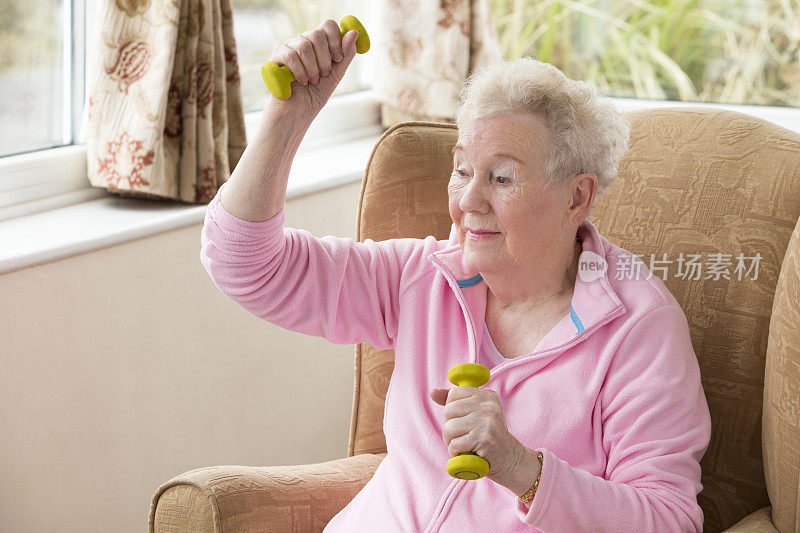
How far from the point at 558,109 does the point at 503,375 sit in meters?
0.40

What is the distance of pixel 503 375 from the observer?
1418mm

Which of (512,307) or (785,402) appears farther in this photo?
(512,307)

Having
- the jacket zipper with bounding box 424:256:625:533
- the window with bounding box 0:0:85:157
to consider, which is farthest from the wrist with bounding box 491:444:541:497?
the window with bounding box 0:0:85:157

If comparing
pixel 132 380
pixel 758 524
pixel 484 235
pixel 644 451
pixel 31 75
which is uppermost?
pixel 31 75

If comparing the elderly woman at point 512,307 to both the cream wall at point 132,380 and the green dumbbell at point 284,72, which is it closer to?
the green dumbbell at point 284,72

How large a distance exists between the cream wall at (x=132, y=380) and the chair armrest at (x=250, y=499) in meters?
0.48

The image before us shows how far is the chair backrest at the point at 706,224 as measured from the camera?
154cm

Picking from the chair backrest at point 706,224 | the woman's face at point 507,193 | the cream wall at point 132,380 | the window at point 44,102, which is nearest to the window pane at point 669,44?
the cream wall at point 132,380

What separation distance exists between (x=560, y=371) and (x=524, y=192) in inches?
10.6

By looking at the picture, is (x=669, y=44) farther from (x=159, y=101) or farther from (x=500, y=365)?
(x=500, y=365)

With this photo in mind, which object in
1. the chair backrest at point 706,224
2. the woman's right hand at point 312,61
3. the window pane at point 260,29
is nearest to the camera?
the woman's right hand at point 312,61

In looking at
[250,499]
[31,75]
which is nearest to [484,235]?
[250,499]

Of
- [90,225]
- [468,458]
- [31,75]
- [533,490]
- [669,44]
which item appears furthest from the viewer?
[669,44]

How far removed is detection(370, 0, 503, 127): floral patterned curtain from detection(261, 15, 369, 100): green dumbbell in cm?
143
